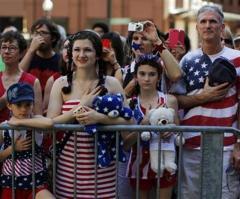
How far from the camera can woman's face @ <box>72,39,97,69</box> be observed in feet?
15.0

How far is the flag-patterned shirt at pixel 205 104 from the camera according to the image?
4.86 meters

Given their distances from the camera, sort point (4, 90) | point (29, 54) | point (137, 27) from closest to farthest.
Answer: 1. point (137, 27)
2. point (4, 90)
3. point (29, 54)

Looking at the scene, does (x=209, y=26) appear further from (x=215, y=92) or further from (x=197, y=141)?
(x=197, y=141)

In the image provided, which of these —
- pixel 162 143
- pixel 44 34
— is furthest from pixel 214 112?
pixel 44 34

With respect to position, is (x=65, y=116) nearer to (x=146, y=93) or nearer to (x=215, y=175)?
(x=146, y=93)

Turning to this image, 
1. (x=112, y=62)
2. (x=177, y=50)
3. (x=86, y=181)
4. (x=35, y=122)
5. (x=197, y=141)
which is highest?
(x=177, y=50)

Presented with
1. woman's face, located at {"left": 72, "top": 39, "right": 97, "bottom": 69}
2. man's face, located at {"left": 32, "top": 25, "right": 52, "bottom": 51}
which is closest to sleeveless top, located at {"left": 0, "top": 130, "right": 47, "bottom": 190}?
woman's face, located at {"left": 72, "top": 39, "right": 97, "bottom": 69}

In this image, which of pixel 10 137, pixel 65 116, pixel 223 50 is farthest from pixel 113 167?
pixel 223 50

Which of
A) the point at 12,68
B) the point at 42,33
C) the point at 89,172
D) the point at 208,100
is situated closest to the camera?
the point at 89,172

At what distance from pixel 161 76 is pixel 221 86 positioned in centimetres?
52

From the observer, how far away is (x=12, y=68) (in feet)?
17.7

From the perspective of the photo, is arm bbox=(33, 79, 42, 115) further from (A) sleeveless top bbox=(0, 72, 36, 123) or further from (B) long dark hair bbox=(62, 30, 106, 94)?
(B) long dark hair bbox=(62, 30, 106, 94)

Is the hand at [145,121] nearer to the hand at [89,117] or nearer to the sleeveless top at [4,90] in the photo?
the hand at [89,117]

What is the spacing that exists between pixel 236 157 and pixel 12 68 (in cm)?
223
